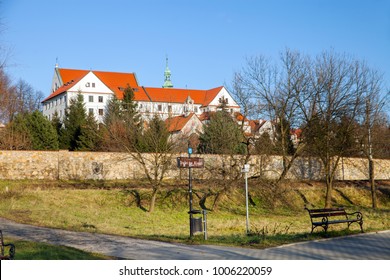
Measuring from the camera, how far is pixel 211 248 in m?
12.1

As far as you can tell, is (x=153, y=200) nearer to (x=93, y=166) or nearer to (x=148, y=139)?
(x=148, y=139)

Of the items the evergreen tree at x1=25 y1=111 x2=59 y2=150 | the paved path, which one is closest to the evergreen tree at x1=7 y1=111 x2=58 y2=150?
the evergreen tree at x1=25 y1=111 x2=59 y2=150

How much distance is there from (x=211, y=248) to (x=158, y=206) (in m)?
15.4

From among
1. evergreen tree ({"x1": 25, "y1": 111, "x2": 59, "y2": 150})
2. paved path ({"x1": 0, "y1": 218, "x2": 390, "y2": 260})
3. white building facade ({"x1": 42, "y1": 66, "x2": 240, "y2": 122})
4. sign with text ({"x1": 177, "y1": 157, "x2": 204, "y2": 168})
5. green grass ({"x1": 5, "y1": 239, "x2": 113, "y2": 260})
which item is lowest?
paved path ({"x1": 0, "y1": 218, "x2": 390, "y2": 260})

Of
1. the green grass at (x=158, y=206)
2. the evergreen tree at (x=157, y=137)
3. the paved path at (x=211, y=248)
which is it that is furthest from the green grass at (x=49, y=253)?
the evergreen tree at (x=157, y=137)

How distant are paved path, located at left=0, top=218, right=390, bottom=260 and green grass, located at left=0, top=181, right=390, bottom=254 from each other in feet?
11.0

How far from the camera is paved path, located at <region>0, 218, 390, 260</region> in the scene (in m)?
10.5

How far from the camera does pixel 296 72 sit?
29891 mm

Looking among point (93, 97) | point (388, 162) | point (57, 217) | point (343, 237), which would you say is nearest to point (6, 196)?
point (57, 217)

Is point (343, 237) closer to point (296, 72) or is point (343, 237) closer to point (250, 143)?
point (250, 143)

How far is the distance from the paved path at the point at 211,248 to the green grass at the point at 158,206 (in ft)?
11.0

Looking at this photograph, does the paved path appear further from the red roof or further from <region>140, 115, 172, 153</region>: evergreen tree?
the red roof

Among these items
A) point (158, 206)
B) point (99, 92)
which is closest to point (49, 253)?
point (158, 206)
